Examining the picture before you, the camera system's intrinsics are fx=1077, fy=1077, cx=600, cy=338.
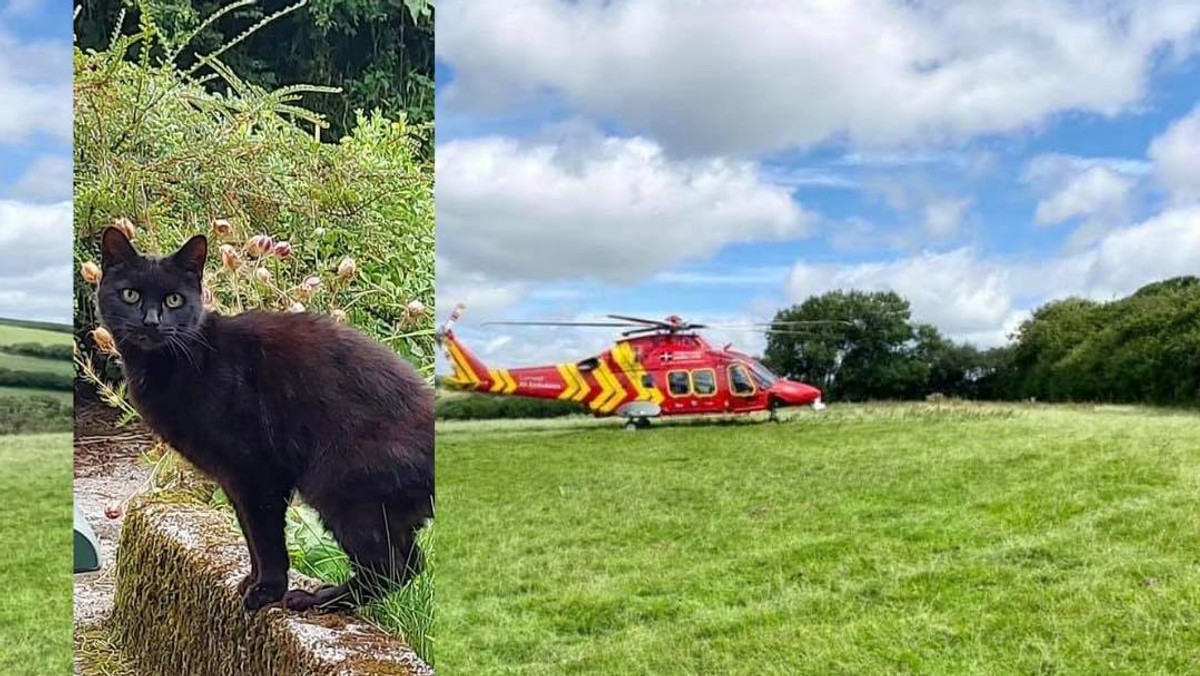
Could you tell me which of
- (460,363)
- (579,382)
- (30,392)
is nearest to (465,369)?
(460,363)

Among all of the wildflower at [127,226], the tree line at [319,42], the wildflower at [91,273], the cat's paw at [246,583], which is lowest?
the cat's paw at [246,583]

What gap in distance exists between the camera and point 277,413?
1.75m

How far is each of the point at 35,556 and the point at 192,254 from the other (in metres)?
2.47

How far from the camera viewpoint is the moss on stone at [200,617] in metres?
1.78

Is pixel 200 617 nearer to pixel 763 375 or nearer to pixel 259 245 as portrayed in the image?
pixel 259 245

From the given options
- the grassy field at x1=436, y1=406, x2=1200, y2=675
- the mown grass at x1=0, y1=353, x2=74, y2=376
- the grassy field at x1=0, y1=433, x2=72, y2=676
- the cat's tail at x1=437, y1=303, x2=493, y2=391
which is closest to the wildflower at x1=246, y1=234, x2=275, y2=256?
the mown grass at x1=0, y1=353, x2=74, y2=376

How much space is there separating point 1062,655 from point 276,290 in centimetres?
230

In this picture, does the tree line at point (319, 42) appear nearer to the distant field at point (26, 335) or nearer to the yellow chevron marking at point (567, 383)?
the distant field at point (26, 335)

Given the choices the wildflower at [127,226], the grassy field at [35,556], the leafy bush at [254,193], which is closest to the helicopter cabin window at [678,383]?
the grassy field at [35,556]

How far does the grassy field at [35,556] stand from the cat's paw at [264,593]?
1321 mm

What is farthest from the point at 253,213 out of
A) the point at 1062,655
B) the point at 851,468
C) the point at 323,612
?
the point at 851,468

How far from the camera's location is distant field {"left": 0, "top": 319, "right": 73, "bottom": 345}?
2.16 m

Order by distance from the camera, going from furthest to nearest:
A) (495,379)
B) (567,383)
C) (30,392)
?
(567,383) < (495,379) < (30,392)

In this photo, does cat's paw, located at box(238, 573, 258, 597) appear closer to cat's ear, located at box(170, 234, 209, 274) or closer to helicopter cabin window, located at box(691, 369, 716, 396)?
cat's ear, located at box(170, 234, 209, 274)
